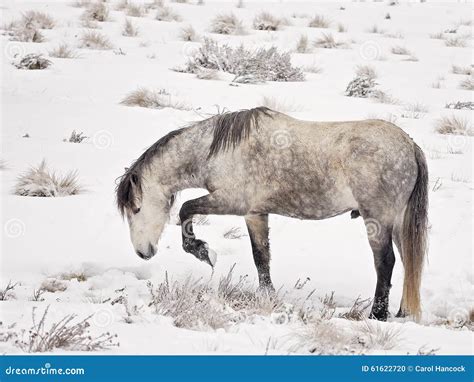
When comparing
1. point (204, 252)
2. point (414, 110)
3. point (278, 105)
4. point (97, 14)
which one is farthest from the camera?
point (97, 14)

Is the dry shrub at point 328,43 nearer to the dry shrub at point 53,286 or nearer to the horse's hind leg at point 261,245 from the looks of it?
the horse's hind leg at point 261,245

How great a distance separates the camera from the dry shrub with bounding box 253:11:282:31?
64.7ft

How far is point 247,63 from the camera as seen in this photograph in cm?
1528

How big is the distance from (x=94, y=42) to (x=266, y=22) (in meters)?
4.96

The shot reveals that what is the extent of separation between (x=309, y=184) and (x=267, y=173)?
0.38m

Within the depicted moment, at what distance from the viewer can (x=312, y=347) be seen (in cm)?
498

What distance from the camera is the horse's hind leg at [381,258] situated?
6.55m

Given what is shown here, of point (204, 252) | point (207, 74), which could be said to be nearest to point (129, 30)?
point (207, 74)

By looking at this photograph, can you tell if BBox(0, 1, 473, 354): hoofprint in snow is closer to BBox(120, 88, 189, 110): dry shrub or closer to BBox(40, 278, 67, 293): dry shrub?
BBox(40, 278, 67, 293): dry shrub

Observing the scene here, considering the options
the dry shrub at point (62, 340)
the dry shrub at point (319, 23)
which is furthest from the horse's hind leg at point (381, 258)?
the dry shrub at point (319, 23)

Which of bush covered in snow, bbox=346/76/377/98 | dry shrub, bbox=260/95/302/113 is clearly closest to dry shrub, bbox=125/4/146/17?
bush covered in snow, bbox=346/76/377/98

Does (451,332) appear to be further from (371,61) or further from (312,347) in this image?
(371,61)

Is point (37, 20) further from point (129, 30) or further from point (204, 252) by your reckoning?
point (204, 252)

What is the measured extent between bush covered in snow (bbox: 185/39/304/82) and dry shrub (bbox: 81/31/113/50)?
1.92 m
